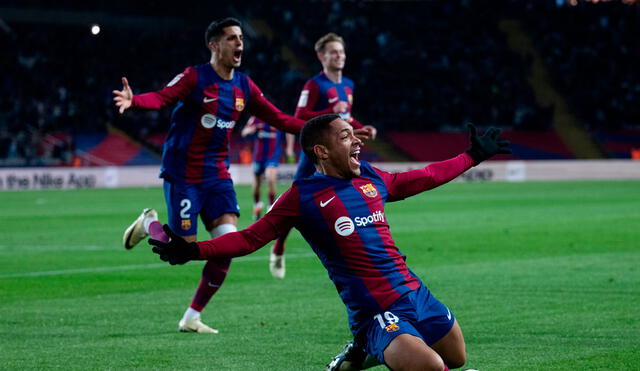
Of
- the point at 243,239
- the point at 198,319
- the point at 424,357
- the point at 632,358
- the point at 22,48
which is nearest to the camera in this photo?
the point at 424,357

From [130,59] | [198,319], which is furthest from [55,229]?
[130,59]

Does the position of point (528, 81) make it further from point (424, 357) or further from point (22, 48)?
point (424, 357)

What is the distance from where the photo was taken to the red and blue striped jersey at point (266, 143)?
21406mm

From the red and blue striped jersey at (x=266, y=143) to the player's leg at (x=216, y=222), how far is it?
12.8 meters

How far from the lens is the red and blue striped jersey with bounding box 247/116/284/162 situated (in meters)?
21.4

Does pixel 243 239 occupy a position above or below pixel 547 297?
above

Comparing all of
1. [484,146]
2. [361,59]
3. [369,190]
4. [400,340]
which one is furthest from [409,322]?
[361,59]

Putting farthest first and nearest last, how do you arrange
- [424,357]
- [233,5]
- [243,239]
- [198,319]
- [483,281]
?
[233,5], [483,281], [198,319], [243,239], [424,357]

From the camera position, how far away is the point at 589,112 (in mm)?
43906

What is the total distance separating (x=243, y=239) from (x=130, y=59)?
38.4 m

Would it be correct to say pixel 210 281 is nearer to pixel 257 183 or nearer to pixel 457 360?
pixel 457 360

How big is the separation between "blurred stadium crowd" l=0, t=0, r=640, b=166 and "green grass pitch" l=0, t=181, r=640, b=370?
22667 mm

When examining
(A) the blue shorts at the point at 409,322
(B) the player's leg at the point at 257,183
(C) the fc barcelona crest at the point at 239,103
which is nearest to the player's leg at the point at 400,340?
(A) the blue shorts at the point at 409,322

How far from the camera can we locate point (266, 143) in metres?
21.7
